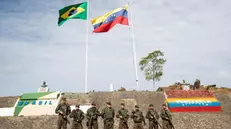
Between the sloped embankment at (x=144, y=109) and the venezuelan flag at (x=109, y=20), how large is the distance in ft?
24.2

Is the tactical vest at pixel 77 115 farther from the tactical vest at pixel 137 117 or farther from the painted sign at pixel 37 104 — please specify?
the painted sign at pixel 37 104

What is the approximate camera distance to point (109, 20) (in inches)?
1104

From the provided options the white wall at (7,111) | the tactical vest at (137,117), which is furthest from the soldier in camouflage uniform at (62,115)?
the white wall at (7,111)

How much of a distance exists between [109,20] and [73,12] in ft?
14.0

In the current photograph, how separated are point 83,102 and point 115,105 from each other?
3.35 m

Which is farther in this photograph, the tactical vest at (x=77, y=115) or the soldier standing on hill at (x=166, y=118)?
the soldier standing on hill at (x=166, y=118)

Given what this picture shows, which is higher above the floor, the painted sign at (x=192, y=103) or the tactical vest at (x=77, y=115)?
the painted sign at (x=192, y=103)

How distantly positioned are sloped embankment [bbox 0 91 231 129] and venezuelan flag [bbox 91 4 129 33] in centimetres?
739

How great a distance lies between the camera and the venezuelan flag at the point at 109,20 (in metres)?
27.9

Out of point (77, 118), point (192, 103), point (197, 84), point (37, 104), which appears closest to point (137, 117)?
point (77, 118)

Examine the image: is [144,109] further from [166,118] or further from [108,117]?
[108,117]

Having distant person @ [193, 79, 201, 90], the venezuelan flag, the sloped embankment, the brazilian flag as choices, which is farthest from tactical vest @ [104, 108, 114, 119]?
distant person @ [193, 79, 201, 90]

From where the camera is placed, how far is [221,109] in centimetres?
2822

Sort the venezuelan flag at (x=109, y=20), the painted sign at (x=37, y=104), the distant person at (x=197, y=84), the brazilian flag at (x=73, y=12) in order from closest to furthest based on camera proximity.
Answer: the painted sign at (x=37, y=104) < the venezuelan flag at (x=109, y=20) < the brazilian flag at (x=73, y=12) < the distant person at (x=197, y=84)
